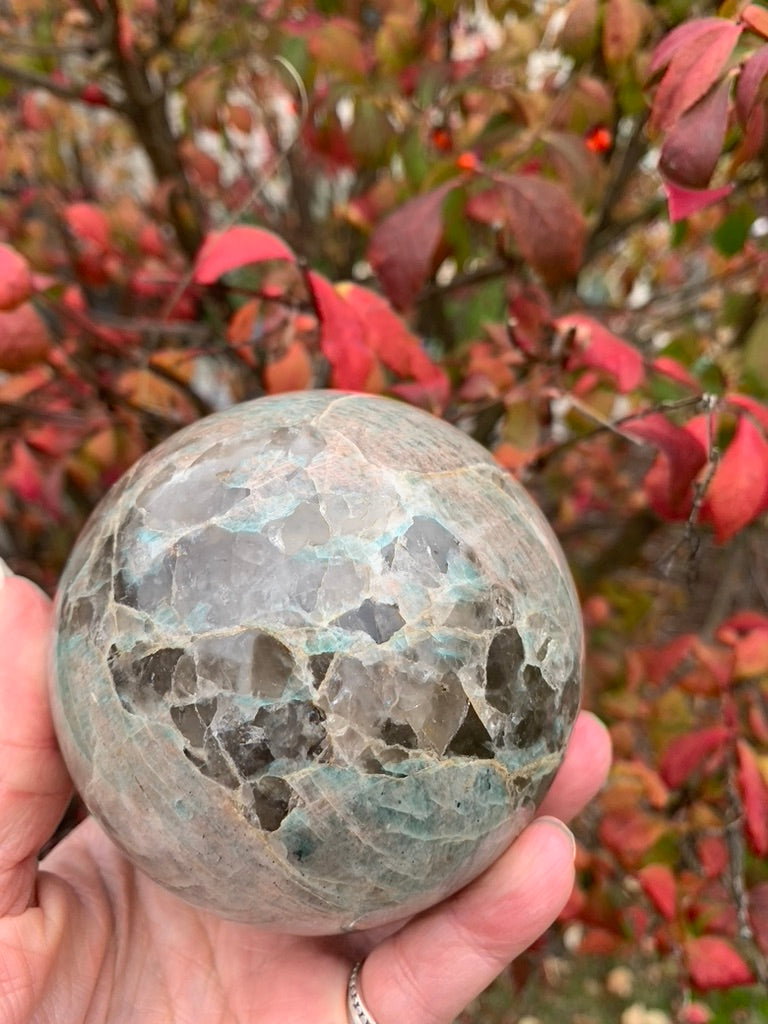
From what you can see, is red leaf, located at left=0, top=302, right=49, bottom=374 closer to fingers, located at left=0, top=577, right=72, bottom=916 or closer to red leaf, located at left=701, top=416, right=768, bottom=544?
fingers, located at left=0, top=577, right=72, bottom=916

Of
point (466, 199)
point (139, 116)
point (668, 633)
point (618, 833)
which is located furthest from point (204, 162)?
point (668, 633)

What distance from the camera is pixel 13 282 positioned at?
52.7 inches

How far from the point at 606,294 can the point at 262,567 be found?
2.53 meters

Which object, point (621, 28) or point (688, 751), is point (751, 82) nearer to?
point (621, 28)

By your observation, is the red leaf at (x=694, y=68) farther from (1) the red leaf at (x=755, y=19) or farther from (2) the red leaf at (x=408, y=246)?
(2) the red leaf at (x=408, y=246)

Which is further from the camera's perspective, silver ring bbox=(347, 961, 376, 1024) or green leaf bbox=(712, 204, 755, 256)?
green leaf bbox=(712, 204, 755, 256)

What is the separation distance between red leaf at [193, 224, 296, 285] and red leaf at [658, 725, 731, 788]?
3.55ft

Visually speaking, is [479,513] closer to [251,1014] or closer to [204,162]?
[251,1014]

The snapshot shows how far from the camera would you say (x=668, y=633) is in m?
3.64

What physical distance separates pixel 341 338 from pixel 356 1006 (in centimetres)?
100

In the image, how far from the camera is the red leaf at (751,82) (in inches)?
40.9

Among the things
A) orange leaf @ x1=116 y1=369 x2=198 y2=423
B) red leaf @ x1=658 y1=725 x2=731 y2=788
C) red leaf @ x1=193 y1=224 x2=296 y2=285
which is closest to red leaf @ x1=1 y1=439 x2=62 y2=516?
orange leaf @ x1=116 y1=369 x2=198 y2=423

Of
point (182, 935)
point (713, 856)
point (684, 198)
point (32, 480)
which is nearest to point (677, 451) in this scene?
point (684, 198)

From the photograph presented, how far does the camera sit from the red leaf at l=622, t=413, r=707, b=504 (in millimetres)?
1261
